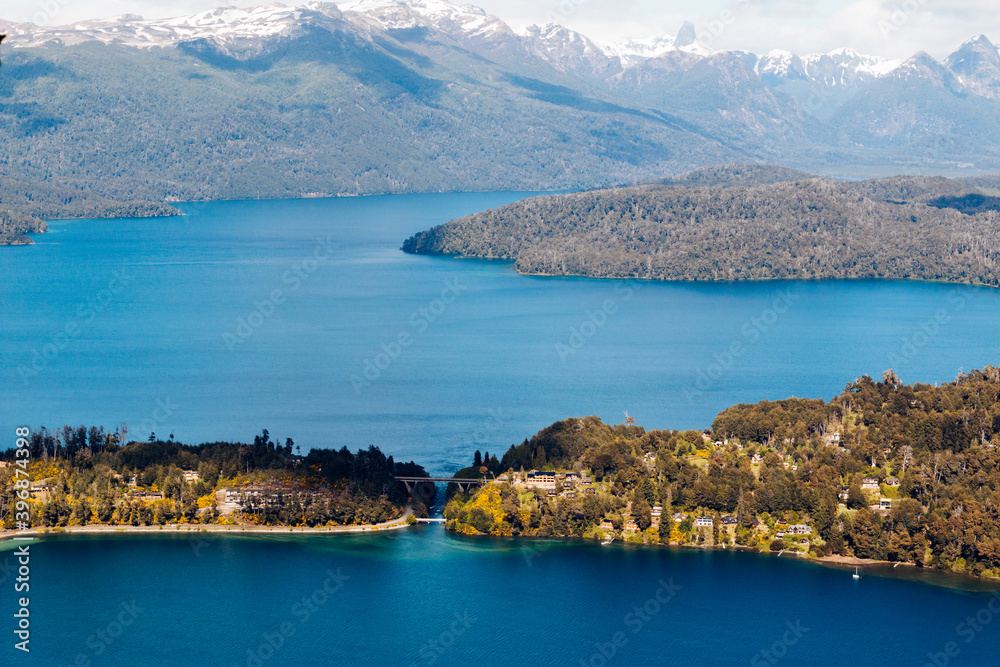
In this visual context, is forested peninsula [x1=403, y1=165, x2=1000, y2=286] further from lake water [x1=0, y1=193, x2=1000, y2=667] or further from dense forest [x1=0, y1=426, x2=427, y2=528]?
dense forest [x1=0, y1=426, x2=427, y2=528]

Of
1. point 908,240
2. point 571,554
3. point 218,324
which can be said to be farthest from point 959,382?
point 908,240

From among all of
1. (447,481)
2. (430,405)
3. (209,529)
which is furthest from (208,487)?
(430,405)

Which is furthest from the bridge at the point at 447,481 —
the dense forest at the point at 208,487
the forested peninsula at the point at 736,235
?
the forested peninsula at the point at 736,235

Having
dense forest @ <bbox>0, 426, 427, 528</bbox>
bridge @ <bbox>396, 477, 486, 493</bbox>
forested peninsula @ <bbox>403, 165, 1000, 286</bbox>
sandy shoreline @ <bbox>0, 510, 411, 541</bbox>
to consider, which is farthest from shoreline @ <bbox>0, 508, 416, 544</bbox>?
forested peninsula @ <bbox>403, 165, 1000, 286</bbox>

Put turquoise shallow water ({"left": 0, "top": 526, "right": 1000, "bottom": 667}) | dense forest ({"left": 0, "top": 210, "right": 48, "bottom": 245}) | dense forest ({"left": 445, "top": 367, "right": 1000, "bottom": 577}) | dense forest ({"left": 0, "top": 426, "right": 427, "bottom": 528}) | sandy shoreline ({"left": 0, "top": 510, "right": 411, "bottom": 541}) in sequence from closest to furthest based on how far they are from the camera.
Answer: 1. turquoise shallow water ({"left": 0, "top": 526, "right": 1000, "bottom": 667})
2. dense forest ({"left": 445, "top": 367, "right": 1000, "bottom": 577})
3. sandy shoreline ({"left": 0, "top": 510, "right": 411, "bottom": 541})
4. dense forest ({"left": 0, "top": 426, "right": 427, "bottom": 528})
5. dense forest ({"left": 0, "top": 210, "right": 48, "bottom": 245})

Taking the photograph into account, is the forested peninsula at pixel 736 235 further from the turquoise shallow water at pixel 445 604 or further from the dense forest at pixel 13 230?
the turquoise shallow water at pixel 445 604

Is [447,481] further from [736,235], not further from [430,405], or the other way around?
[736,235]

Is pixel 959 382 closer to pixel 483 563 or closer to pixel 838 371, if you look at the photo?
pixel 838 371
